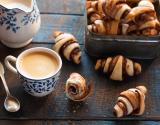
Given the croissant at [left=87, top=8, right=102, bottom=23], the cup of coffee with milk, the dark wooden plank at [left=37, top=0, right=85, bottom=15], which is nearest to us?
the cup of coffee with milk

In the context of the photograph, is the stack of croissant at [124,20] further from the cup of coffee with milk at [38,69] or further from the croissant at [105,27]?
the cup of coffee with milk at [38,69]

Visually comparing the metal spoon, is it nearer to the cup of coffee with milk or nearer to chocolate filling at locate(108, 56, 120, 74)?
the cup of coffee with milk

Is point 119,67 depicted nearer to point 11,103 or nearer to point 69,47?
point 69,47

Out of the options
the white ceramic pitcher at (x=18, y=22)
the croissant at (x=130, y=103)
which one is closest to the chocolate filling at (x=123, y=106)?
the croissant at (x=130, y=103)

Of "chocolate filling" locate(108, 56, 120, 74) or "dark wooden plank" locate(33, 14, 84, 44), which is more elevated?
"dark wooden plank" locate(33, 14, 84, 44)

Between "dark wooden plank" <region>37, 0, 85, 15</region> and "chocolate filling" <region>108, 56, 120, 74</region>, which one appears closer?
"chocolate filling" <region>108, 56, 120, 74</region>

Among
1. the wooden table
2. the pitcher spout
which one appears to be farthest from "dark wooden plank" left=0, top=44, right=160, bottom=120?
the pitcher spout

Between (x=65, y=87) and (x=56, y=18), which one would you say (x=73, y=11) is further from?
(x=65, y=87)
